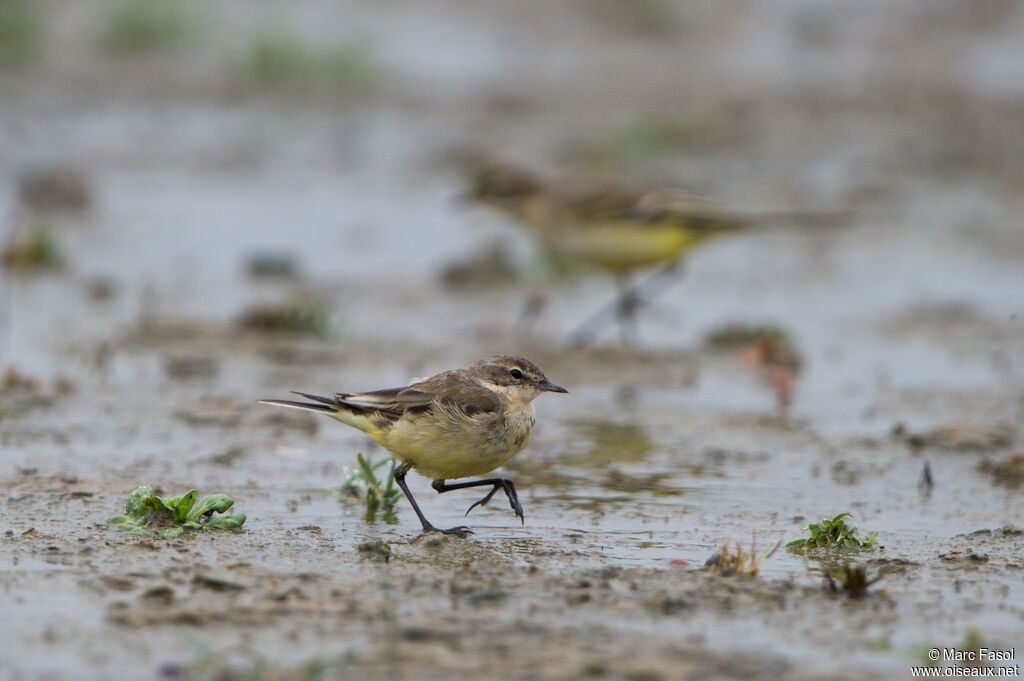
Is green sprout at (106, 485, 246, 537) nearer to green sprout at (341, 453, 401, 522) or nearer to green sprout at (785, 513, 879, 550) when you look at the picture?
green sprout at (341, 453, 401, 522)

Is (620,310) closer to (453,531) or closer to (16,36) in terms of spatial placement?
(453,531)

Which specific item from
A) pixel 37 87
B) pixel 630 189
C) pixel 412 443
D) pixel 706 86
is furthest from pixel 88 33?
pixel 412 443

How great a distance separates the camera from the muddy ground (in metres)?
5.56

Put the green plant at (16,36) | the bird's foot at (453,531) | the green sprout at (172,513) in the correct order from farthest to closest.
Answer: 1. the green plant at (16,36)
2. the bird's foot at (453,531)
3. the green sprout at (172,513)

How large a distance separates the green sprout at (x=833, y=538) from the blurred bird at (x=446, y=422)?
1371 millimetres

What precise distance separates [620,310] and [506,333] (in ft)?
3.24

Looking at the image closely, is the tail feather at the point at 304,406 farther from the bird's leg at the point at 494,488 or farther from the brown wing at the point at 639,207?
the brown wing at the point at 639,207

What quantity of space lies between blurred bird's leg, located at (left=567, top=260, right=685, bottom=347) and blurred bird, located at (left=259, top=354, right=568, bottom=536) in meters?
4.53

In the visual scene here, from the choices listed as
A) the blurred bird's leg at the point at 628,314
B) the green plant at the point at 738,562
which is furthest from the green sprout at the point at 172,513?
the blurred bird's leg at the point at 628,314

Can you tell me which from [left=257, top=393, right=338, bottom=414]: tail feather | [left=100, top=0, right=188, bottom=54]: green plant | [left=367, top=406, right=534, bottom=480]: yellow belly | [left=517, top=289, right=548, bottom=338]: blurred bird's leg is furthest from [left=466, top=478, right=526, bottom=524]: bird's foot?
[left=100, top=0, right=188, bottom=54]: green plant

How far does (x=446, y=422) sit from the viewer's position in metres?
6.97

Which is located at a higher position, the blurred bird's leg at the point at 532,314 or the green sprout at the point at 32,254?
the green sprout at the point at 32,254

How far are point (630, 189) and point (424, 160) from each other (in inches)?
241

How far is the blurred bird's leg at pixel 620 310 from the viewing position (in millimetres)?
12062
